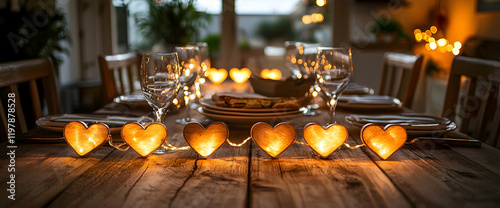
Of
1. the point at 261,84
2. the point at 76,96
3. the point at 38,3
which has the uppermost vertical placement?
the point at 38,3

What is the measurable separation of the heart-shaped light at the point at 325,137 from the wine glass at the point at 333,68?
0.18 m

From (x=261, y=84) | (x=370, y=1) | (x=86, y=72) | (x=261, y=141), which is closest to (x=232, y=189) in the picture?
(x=261, y=141)

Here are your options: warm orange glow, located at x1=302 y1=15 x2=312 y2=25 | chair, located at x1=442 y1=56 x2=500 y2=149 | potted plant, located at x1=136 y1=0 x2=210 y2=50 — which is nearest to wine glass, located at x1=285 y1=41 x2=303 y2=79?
chair, located at x1=442 y1=56 x2=500 y2=149

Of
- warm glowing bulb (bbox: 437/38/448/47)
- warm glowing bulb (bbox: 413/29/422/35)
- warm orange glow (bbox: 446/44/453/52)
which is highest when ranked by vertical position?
warm glowing bulb (bbox: 413/29/422/35)

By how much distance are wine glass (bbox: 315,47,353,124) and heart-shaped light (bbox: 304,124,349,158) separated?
184 millimetres

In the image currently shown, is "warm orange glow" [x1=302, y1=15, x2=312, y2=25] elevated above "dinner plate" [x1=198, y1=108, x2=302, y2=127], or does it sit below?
above

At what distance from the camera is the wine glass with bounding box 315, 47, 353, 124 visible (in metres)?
1.03

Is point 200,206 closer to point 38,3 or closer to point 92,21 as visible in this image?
point 38,3

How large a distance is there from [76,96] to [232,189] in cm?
305

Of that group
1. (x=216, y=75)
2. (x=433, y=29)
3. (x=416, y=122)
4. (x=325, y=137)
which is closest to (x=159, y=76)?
(x=325, y=137)

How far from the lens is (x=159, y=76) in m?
0.91

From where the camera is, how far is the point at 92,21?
427cm

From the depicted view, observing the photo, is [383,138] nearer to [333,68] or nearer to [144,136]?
[333,68]

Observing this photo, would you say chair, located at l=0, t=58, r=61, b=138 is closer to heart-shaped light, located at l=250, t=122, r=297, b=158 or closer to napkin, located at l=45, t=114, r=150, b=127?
napkin, located at l=45, t=114, r=150, b=127
